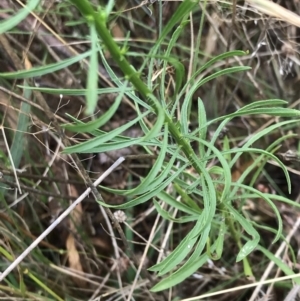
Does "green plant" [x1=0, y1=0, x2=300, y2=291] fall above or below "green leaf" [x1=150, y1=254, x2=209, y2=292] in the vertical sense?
above

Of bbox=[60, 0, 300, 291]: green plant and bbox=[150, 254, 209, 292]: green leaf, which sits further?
bbox=[150, 254, 209, 292]: green leaf

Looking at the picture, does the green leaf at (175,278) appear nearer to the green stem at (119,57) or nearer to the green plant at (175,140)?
the green plant at (175,140)

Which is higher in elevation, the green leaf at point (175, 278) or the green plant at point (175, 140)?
the green plant at point (175, 140)

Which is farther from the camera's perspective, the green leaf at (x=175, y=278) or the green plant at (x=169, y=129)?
the green leaf at (x=175, y=278)

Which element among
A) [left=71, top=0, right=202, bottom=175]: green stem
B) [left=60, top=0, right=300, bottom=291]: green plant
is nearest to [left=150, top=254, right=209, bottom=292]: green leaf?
[left=60, top=0, right=300, bottom=291]: green plant

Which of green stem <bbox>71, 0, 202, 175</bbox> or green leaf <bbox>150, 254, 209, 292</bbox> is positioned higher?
green stem <bbox>71, 0, 202, 175</bbox>

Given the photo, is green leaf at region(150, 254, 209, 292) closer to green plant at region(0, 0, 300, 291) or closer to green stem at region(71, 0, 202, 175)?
green plant at region(0, 0, 300, 291)

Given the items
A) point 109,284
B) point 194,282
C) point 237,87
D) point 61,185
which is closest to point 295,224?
point 194,282

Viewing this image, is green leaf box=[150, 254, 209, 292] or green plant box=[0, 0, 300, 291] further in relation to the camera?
green leaf box=[150, 254, 209, 292]

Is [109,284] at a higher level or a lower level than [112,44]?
lower

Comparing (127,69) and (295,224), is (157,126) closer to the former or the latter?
(127,69)

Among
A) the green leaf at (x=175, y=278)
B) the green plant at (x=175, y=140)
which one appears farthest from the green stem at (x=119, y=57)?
the green leaf at (x=175, y=278)
